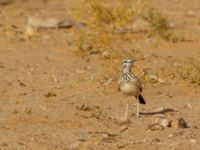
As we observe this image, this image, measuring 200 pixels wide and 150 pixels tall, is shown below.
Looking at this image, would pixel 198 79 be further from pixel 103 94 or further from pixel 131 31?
pixel 131 31

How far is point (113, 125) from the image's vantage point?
31.0 feet

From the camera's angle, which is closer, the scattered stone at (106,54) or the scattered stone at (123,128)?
the scattered stone at (123,128)

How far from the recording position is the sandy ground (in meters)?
8.66

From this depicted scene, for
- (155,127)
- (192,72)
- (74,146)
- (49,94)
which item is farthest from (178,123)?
(192,72)

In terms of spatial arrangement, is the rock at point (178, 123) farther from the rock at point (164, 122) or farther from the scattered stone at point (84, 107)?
the scattered stone at point (84, 107)

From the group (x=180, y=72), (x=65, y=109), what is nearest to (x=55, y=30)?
(x=180, y=72)

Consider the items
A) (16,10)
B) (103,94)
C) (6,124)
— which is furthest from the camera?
(16,10)

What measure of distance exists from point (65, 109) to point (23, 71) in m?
3.14

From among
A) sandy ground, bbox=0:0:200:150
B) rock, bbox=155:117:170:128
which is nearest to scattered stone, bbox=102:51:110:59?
sandy ground, bbox=0:0:200:150

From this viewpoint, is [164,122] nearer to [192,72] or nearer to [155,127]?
[155,127]

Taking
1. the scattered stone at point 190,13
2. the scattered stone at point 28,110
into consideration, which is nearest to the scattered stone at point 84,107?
the scattered stone at point 28,110

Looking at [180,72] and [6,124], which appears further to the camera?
[180,72]

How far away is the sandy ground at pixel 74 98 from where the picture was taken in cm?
866

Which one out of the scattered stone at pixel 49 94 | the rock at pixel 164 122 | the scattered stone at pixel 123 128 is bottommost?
the scattered stone at pixel 123 128
